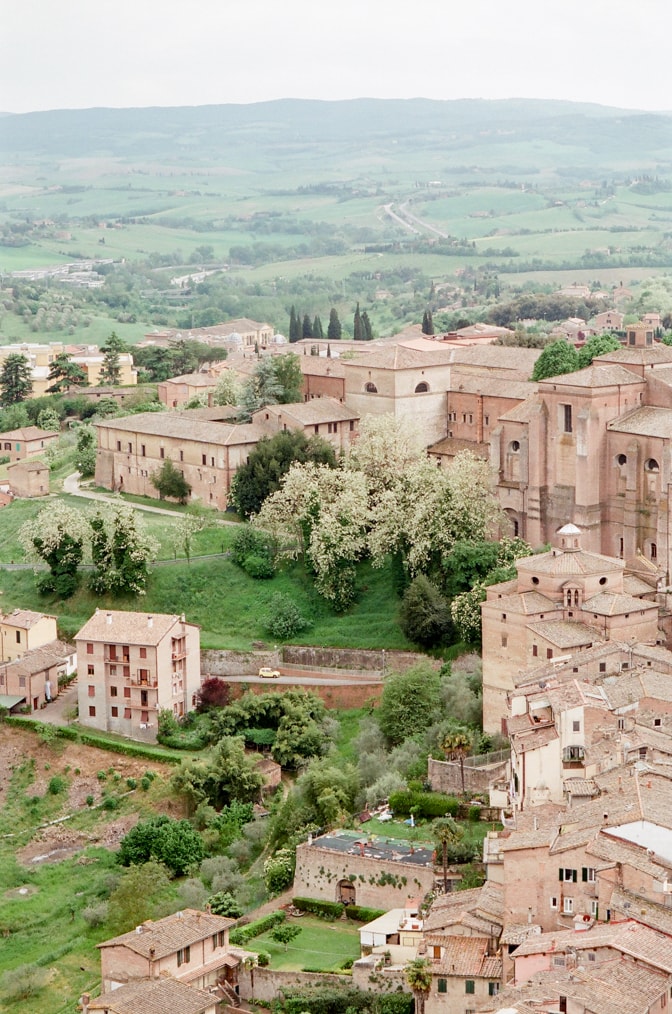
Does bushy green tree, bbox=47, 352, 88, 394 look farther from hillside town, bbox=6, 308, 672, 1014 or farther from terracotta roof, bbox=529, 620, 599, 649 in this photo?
terracotta roof, bbox=529, 620, 599, 649

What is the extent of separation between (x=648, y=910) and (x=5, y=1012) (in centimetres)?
1378

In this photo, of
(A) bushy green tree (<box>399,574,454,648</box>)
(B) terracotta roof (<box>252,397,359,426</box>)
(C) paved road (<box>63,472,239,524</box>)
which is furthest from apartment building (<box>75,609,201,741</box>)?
(B) terracotta roof (<box>252,397,359,426</box>)

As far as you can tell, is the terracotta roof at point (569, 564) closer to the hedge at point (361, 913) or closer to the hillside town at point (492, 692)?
the hillside town at point (492, 692)

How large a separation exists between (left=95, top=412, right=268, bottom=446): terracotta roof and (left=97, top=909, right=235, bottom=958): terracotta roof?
86.7 ft

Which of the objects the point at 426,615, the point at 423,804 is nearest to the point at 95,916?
the point at 423,804

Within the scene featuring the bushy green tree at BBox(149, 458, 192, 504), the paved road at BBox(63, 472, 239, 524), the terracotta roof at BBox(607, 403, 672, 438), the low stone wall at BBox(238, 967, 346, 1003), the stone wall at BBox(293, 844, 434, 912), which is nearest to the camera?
the low stone wall at BBox(238, 967, 346, 1003)

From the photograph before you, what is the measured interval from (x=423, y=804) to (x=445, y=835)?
12.8ft

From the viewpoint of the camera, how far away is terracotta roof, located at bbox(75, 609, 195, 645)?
5022 centimetres

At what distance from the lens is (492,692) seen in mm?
43969

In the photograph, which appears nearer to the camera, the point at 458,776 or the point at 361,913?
the point at 361,913

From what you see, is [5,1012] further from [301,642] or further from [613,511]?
[613,511]

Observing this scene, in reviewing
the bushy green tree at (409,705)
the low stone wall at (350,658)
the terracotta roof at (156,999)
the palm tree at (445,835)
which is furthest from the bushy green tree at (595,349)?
the terracotta roof at (156,999)

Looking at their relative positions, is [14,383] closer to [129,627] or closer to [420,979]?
[129,627]

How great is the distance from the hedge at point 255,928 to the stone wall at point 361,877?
91 centimetres
